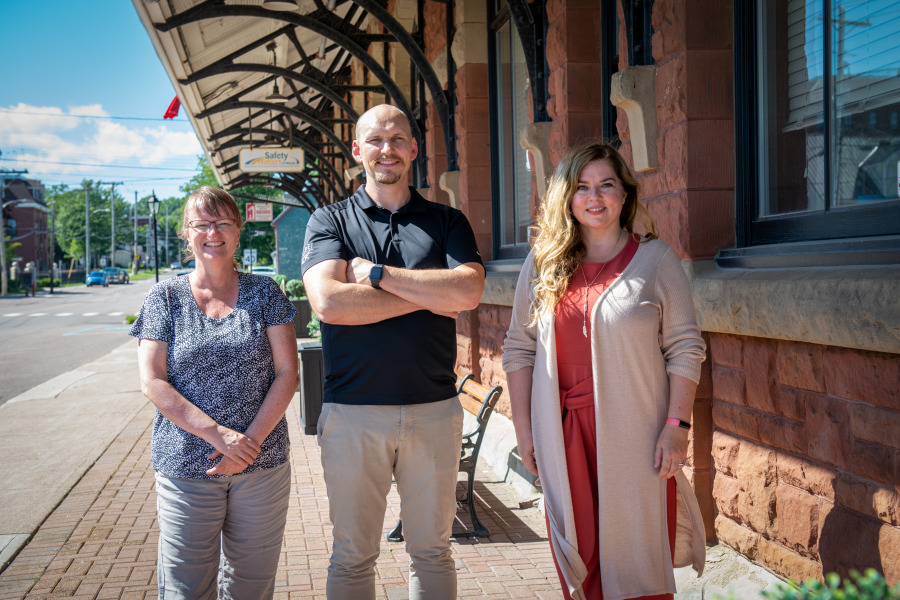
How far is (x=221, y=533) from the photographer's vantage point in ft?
10.1

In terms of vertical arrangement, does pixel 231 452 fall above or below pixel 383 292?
below

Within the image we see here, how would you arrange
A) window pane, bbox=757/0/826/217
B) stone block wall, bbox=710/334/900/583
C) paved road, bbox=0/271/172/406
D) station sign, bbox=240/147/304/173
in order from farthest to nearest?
1. station sign, bbox=240/147/304/173
2. paved road, bbox=0/271/172/406
3. window pane, bbox=757/0/826/217
4. stone block wall, bbox=710/334/900/583

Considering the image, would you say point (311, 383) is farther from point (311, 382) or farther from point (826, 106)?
point (826, 106)

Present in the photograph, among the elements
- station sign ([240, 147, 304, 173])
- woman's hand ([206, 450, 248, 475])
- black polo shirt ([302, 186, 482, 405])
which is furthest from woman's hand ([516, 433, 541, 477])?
station sign ([240, 147, 304, 173])

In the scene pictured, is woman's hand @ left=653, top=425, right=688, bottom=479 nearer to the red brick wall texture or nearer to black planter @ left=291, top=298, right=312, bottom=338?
the red brick wall texture

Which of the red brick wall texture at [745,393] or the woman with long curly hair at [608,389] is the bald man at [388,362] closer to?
the woman with long curly hair at [608,389]

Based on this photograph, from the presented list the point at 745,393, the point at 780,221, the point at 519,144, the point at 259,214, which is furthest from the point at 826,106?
the point at 259,214

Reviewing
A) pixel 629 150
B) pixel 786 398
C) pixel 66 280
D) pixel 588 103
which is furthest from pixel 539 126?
pixel 66 280

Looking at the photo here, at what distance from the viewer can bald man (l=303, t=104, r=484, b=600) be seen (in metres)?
2.84

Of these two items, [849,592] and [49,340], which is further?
[49,340]

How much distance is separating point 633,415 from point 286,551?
8.77 ft

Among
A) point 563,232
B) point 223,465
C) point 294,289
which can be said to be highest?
point 563,232

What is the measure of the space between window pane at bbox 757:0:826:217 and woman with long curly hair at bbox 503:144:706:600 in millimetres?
898

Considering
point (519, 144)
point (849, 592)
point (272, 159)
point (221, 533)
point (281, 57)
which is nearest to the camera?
point (849, 592)
